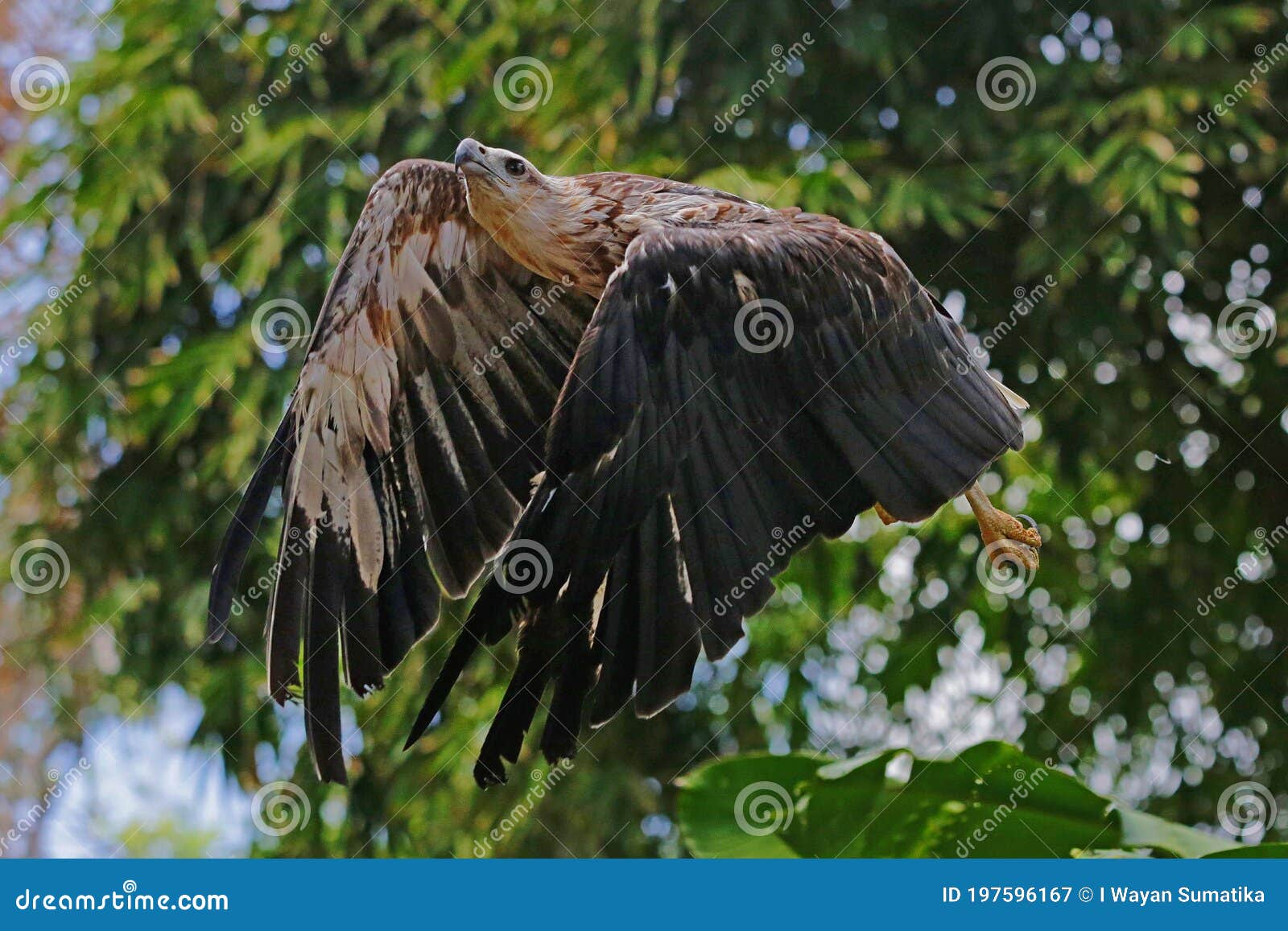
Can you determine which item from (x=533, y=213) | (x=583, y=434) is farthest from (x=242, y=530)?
(x=583, y=434)

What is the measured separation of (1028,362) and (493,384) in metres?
3.54

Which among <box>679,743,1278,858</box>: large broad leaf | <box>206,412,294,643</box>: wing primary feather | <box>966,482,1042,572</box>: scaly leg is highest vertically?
<box>966,482,1042,572</box>: scaly leg

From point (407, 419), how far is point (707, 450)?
130 centimetres

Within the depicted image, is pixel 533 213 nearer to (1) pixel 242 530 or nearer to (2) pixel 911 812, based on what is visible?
(1) pixel 242 530

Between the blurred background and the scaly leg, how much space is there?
2.76 meters

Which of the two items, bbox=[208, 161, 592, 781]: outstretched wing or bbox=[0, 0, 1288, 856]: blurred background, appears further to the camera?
bbox=[0, 0, 1288, 856]: blurred background

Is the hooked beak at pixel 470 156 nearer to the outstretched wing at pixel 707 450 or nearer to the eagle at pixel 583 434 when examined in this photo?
the eagle at pixel 583 434

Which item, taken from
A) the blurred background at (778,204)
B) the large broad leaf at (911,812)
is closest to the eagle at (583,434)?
the large broad leaf at (911,812)

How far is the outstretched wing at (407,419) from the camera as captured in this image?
4109mm

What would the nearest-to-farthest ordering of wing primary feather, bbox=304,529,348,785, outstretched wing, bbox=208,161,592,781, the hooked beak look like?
1. wing primary feather, bbox=304,529,348,785
2. the hooked beak
3. outstretched wing, bbox=208,161,592,781

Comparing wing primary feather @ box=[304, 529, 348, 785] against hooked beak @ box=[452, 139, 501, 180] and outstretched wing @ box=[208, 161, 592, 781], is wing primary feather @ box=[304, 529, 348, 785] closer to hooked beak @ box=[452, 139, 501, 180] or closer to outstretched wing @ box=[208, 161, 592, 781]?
outstretched wing @ box=[208, 161, 592, 781]

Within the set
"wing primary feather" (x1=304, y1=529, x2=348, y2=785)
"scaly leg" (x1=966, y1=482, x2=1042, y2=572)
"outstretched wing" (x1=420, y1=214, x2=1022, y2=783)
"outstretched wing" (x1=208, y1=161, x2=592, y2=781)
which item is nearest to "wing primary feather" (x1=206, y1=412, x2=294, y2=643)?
→ "outstretched wing" (x1=208, y1=161, x2=592, y2=781)

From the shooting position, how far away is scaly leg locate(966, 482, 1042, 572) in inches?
151

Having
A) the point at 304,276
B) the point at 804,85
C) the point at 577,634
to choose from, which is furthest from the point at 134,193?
the point at 577,634
